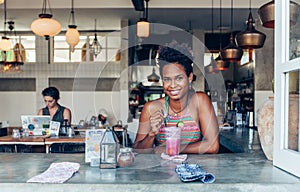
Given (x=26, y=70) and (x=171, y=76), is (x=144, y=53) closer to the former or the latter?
(x=26, y=70)

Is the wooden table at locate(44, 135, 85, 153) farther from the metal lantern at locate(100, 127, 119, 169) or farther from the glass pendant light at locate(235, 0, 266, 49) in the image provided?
the metal lantern at locate(100, 127, 119, 169)

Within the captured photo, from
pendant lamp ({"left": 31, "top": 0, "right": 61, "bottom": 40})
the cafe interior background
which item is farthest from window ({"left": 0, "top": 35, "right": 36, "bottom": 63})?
pendant lamp ({"left": 31, "top": 0, "right": 61, "bottom": 40})

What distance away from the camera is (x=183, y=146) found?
7.82 feet

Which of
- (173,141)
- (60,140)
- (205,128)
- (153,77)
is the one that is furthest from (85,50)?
(173,141)

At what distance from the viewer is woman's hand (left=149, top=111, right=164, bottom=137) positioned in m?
2.49

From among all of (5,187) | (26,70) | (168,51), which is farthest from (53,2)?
(5,187)

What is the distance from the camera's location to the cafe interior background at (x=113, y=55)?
657 centimetres

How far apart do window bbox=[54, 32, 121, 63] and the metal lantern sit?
7558 millimetres

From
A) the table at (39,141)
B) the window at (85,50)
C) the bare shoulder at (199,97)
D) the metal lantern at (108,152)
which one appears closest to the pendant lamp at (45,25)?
the table at (39,141)

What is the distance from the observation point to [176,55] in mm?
2479

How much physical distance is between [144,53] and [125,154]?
671 centimetres

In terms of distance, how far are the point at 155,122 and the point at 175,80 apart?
1.15 ft

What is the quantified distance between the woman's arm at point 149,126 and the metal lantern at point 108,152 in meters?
0.77

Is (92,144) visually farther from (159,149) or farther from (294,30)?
(294,30)
